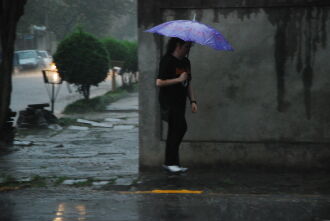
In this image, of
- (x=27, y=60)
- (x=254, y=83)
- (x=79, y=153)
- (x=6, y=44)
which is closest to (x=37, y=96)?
(x=6, y=44)

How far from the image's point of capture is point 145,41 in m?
7.90

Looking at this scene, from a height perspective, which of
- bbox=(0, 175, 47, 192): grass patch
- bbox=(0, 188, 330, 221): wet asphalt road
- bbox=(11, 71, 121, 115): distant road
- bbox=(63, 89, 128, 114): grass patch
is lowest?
bbox=(11, 71, 121, 115): distant road

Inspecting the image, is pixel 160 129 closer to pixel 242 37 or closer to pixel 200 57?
pixel 200 57

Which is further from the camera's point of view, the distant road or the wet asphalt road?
the distant road

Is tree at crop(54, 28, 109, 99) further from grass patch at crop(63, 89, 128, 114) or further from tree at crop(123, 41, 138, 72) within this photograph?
tree at crop(123, 41, 138, 72)

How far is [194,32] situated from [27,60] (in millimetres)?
37569

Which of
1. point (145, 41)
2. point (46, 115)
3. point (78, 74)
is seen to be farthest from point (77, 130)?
point (145, 41)

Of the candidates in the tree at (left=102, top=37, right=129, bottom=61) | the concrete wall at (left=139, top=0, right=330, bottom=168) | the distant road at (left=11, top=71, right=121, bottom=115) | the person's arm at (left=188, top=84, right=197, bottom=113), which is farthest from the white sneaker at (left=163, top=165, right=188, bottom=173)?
the tree at (left=102, top=37, right=129, bottom=61)

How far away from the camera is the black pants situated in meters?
7.63

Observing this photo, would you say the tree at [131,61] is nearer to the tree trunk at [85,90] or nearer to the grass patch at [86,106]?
the grass patch at [86,106]

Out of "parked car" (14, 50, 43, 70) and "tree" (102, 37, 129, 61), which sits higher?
"tree" (102, 37, 129, 61)

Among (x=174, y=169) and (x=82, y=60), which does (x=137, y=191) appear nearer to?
(x=174, y=169)

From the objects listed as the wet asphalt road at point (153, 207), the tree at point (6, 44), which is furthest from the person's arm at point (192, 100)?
the tree at point (6, 44)

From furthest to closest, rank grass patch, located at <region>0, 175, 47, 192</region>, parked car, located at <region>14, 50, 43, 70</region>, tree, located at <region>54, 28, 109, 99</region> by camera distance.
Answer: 1. parked car, located at <region>14, 50, 43, 70</region>
2. tree, located at <region>54, 28, 109, 99</region>
3. grass patch, located at <region>0, 175, 47, 192</region>
